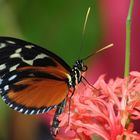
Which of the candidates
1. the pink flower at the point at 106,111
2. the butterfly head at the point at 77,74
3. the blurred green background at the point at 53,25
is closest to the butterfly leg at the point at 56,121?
the pink flower at the point at 106,111

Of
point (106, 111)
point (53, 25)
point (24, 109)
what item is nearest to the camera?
point (106, 111)

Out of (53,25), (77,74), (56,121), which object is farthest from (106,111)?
(53,25)

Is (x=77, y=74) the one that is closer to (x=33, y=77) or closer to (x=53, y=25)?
(x=33, y=77)

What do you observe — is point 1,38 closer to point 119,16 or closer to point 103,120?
point 103,120

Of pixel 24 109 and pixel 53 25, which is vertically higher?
pixel 53 25

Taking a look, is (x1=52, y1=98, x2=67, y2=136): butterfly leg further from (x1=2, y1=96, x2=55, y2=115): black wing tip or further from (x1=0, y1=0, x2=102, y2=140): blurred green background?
(x1=0, y1=0, x2=102, y2=140): blurred green background

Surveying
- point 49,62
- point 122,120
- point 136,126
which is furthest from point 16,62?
point 136,126

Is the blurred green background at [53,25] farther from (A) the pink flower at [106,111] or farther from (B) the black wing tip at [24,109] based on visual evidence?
(A) the pink flower at [106,111]

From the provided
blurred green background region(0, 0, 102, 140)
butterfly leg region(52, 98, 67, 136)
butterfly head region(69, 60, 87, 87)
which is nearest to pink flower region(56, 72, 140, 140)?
butterfly leg region(52, 98, 67, 136)
